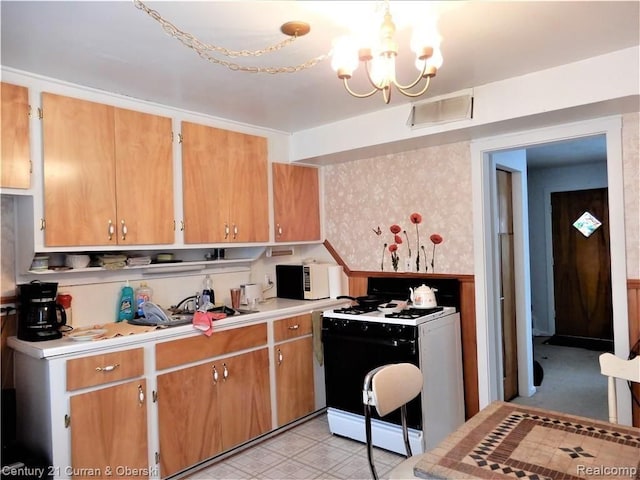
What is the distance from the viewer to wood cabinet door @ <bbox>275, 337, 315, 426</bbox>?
328cm

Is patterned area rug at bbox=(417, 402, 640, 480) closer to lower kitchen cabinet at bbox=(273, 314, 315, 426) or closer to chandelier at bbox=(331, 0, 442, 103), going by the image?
chandelier at bbox=(331, 0, 442, 103)

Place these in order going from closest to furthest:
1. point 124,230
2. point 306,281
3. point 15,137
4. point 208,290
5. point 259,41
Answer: point 259,41 → point 15,137 → point 124,230 → point 208,290 → point 306,281

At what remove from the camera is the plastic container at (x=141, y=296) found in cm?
300

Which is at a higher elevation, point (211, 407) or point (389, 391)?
point (389, 391)

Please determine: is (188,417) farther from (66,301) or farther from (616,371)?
(616,371)

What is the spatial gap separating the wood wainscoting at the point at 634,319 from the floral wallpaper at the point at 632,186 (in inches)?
2.3

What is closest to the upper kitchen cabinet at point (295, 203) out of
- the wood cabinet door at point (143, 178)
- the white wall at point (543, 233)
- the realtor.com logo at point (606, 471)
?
the wood cabinet door at point (143, 178)

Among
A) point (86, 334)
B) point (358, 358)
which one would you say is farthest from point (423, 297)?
point (86, 334)

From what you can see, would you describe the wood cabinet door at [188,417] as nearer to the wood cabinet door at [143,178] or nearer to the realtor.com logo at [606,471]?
the wood cabinet door at [143,178]

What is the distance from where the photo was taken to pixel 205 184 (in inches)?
124

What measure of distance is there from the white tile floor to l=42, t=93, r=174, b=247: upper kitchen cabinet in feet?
4.89

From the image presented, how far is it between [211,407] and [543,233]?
516 centimetres

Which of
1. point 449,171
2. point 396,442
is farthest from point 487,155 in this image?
point 396,442

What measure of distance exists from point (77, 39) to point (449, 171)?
2.46 m
